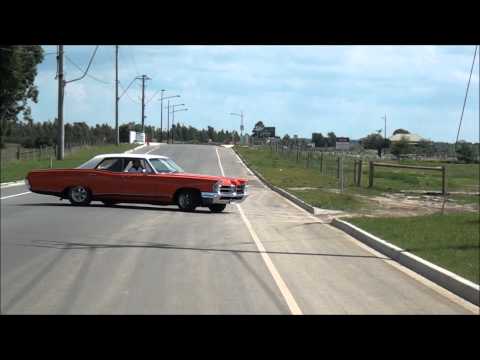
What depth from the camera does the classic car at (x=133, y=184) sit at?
47.1 feet

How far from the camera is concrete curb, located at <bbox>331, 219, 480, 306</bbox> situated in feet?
29.9

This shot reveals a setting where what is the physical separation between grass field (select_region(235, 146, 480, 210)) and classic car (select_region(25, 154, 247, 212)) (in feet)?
21.1

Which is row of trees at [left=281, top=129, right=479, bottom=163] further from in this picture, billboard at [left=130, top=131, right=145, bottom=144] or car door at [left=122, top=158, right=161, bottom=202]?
car door at [left=122, top=158, right=161, bottom=202]

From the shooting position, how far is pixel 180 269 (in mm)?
10242

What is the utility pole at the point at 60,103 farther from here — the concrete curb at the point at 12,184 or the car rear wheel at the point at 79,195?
the concrete curb at the point at 12,184

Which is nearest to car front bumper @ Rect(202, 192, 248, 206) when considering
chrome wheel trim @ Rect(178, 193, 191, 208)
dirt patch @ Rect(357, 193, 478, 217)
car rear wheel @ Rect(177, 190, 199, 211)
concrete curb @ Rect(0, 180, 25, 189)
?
car rear wheel @ Rect(177, 190, 199, 211)

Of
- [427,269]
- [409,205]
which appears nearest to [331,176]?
[409,205]

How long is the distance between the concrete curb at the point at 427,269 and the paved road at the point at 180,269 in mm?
200

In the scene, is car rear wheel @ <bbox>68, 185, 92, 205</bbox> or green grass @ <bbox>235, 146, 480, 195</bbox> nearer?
car rear wheel @ <bbox>68, 185, 92, 205</bbox>

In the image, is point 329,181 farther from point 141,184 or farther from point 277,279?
point 277,279

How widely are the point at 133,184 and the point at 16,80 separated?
6051 mm

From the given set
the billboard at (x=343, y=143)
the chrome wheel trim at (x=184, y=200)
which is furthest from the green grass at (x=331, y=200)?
the chrome wheel trim at (x=184, y=200)
